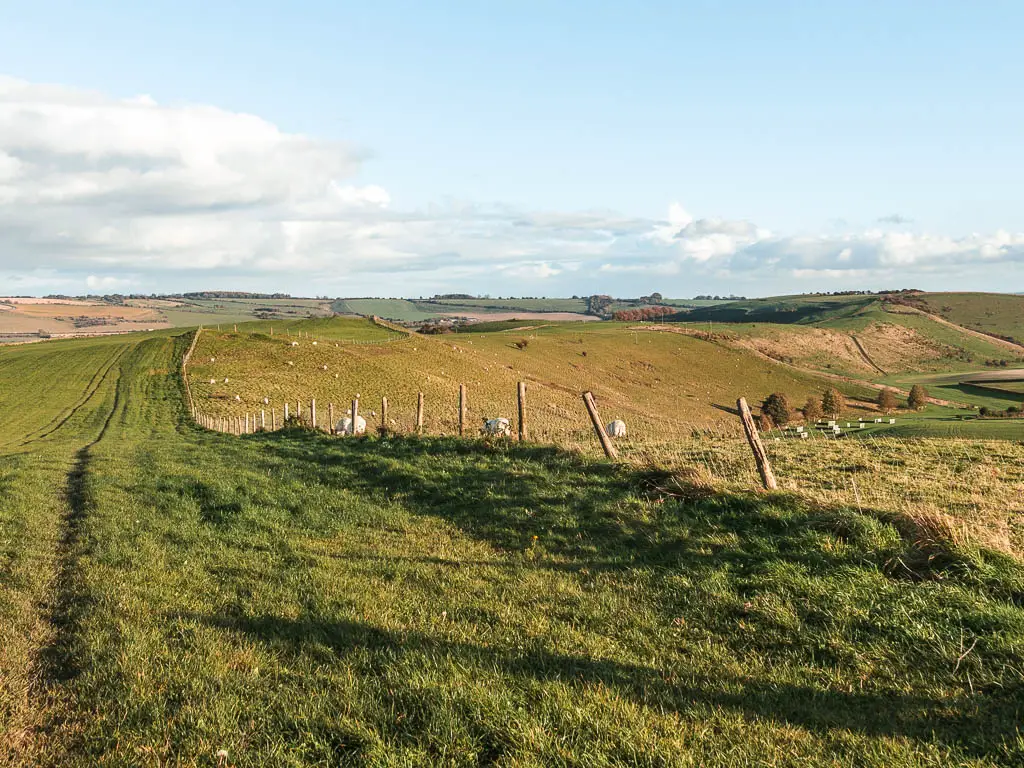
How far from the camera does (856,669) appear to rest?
6695 millimetres

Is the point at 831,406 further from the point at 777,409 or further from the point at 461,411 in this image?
the point at 461,411

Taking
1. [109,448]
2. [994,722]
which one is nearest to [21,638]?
[994,722]

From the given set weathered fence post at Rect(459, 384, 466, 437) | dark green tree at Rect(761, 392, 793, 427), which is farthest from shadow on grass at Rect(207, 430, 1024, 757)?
dark green tree at Rect(761, 392, 793, 427)

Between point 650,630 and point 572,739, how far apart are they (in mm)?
2536

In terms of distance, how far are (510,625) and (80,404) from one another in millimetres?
62069

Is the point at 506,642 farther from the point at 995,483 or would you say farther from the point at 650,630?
the point at 995,483

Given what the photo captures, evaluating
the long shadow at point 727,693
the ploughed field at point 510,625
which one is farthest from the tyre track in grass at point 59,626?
the long shadow at point 727,693

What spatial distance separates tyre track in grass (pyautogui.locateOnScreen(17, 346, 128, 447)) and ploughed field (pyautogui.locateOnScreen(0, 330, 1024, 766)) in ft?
106

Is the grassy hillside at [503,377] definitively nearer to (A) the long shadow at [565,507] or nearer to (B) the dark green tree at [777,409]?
(B) the dark green tree at [777,409]

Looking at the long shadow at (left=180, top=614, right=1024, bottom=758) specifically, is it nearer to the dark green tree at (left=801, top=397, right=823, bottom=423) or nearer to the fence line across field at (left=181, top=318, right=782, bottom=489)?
the fence line across field at (left=181, top=318, right=782, bottom=489)

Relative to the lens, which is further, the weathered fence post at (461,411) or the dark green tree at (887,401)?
the dark green tree at (887,401)

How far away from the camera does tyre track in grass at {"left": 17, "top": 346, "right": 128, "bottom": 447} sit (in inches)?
1668

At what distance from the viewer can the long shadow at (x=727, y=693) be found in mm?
5629

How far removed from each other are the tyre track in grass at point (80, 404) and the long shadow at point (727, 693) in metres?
39.6
